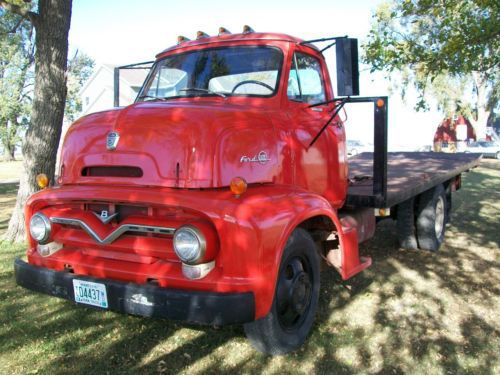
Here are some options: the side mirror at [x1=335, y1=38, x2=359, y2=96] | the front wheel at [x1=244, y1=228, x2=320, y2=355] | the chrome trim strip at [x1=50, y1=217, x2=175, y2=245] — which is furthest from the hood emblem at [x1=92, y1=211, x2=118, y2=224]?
the side mirror at [x1=335, y1=38, x2=359, y2=96]

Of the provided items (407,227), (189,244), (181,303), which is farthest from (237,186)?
(407,227)

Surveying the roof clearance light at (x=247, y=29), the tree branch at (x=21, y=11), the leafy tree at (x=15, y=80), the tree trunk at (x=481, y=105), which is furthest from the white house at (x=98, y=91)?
the roof clearance light at (x=247, y=29)

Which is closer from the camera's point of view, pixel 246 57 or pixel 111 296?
pixel 111 296

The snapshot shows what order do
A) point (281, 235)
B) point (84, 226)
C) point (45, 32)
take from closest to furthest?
point (281, 235)
point (84, 226)
point (45, 32)

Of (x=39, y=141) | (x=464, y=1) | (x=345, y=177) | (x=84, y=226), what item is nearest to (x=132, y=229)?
(x=84, y=226)

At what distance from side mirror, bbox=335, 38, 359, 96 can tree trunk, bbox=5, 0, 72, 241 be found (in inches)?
179

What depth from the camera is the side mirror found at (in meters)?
3.67

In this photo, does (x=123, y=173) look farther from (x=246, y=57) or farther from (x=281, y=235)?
(x=246, y=57)

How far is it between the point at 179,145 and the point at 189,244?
2.31 feet

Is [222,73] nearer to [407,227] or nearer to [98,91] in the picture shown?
[407,227]

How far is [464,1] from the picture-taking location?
23.7 feet

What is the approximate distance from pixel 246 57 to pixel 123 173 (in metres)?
1.52

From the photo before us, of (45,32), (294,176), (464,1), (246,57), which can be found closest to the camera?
(294,176)

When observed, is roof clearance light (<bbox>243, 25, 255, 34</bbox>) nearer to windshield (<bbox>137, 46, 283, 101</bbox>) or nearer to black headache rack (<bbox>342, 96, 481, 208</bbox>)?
windshield (<bbox>137, 46, 283, 101</bbox>)
